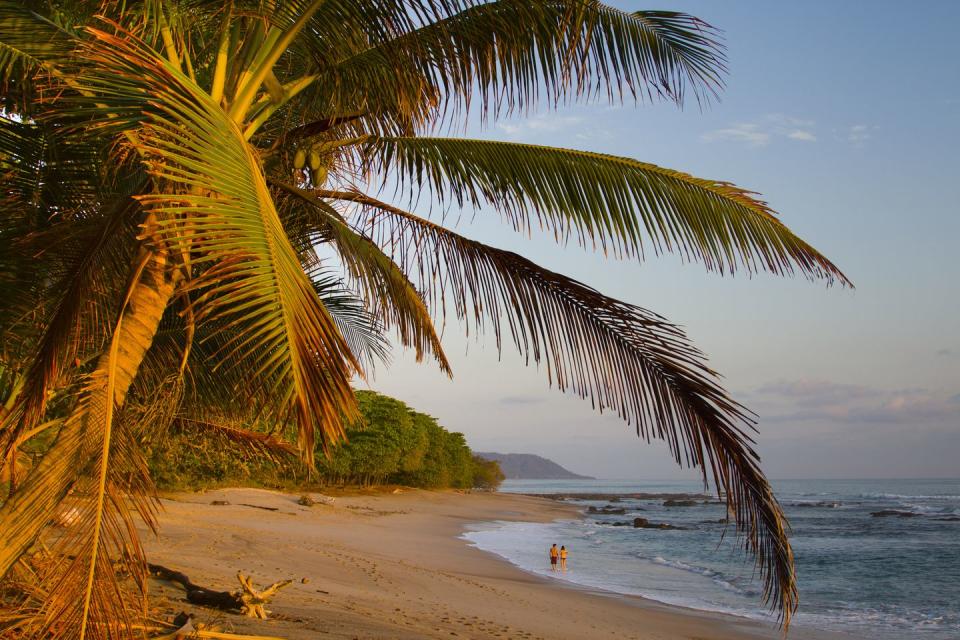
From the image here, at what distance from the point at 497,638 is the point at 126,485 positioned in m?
6.68

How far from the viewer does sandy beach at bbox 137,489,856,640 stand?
761 centimetres

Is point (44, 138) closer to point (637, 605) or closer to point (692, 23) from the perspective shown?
point (692, 23)

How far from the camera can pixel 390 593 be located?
11.6 m

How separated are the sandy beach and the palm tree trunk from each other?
3.06 m

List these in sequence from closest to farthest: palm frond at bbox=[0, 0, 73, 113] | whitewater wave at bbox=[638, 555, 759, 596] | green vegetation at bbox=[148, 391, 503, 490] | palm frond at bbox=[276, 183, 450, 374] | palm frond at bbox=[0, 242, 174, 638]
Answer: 1. palm frond at bbox=[0, 242, 174, 638]
2. palm frond at bbox=[0, 0, 73, 113]
3. palm frond at bbox=[276, 183, 450, 374]
4. green vegetation at bbox=[148, 391, 503, 490]
5. whitewater wave at bbox=[638, 555, 759, 596]

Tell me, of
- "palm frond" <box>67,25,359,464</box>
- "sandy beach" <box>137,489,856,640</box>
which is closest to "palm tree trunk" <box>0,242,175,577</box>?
"palm frond" <box>67,25,359,464</box>

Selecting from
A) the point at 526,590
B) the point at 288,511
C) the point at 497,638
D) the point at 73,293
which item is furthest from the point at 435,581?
the point at 288,511

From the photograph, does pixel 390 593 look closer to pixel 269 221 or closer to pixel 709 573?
pixel 269 221

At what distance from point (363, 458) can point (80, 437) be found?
168 feet

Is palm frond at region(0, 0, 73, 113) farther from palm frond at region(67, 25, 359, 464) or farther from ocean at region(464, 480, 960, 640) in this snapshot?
ocean at region(464, 480, 960, 640)

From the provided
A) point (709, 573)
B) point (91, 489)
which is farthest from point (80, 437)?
point (709, 573)

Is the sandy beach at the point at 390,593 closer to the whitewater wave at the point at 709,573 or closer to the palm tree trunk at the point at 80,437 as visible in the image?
the palm tree trunk at the point at 80,437

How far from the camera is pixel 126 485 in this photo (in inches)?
128

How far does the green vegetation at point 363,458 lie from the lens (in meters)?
7.48
